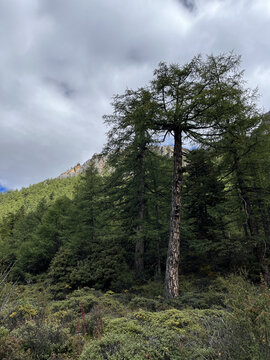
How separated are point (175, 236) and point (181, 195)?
347 cm

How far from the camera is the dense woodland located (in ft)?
25.4

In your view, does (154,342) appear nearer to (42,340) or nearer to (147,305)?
(42,340)

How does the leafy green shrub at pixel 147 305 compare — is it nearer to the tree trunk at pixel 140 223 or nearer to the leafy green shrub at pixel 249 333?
the leafy green shrub at pixel 249 333

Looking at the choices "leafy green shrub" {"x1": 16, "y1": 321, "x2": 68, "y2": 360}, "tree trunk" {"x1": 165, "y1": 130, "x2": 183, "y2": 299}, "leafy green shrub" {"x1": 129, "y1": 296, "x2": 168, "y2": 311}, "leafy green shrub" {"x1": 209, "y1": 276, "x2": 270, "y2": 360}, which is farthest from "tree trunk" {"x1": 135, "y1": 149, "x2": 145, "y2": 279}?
"leafy green shrub" {"x1": 209, "y1": 276, "x2": 270, "y2": 360}

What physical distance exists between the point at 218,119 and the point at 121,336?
726 cm

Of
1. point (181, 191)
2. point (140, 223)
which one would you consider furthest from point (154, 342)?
point (140, 223)

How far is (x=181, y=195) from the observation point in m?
10.7

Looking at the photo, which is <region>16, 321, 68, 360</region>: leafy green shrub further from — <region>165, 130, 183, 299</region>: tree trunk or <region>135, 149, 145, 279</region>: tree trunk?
<region>135, 149, 145, 279</region>: tree trunk

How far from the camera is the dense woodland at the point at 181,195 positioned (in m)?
7.74

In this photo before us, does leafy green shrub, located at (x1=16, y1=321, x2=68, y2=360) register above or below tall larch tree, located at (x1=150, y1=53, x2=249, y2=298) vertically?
below

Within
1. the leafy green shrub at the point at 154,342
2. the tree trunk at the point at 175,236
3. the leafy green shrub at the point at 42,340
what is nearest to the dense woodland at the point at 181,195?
the tree trunk at the point at 175,236

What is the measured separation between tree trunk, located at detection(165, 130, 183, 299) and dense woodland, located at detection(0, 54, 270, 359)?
0.12ft

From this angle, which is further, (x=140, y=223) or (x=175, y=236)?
(x=140, y=223)

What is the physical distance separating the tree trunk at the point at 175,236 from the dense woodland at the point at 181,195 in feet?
0.12
